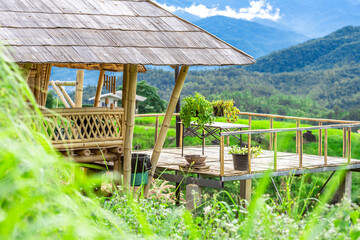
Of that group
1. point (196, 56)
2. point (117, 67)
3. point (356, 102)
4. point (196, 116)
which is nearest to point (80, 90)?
point (117, 67)

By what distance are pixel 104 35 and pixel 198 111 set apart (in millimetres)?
2377

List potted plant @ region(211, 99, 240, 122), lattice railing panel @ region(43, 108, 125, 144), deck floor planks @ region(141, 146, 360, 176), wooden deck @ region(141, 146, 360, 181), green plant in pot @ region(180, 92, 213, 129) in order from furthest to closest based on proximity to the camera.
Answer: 1. potted plant @ region(211, 99, 240, 122)
2. green plant in pot @ region(180, 92, 213, 129)
3. deck floor planks @ region(141, 146, 360, 176)
4. wooden deck @ region(141, 146, 360, 181)
5. lattice railing panel @ region(43, 108, 125, 144)

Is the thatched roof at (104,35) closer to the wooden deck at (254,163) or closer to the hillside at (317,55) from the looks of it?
the wooden deck at (254,163)

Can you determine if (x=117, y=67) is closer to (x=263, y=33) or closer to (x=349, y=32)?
(x=349, y=32)

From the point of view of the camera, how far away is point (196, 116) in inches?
359

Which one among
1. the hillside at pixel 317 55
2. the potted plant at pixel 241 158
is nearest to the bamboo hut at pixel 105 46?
the potted plant at pixel 241 158

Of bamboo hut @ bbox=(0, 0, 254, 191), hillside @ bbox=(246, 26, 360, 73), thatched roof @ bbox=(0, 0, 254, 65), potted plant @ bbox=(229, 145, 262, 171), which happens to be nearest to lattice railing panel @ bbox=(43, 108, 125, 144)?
bamboo hut @ bbox=(0, 0, 254, 191)

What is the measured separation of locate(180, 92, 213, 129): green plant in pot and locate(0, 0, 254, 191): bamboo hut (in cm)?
93

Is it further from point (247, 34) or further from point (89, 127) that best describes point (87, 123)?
point (247, 34)

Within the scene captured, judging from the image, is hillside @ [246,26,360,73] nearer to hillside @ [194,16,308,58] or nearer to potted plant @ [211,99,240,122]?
hillside @ [194,16,308,58]

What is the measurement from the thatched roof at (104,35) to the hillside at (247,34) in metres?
49.0

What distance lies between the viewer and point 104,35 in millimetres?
7484

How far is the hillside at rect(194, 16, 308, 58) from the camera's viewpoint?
191ft

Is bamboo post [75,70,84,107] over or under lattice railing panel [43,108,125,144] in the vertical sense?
over
